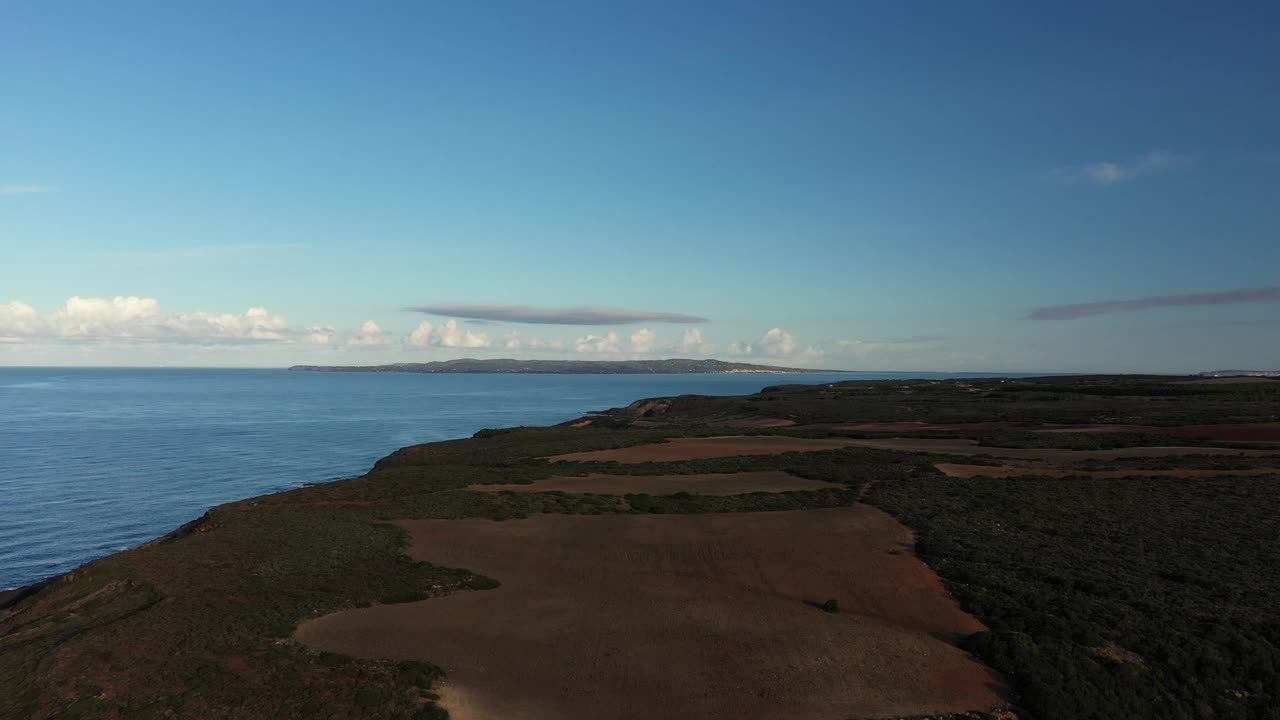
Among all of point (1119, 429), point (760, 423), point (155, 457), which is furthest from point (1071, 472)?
point (155, 457)

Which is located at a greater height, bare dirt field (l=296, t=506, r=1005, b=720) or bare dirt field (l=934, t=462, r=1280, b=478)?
bare dirt field (l=934, t=462, r=1280, b=478)

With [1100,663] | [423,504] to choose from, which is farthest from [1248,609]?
[423,504]

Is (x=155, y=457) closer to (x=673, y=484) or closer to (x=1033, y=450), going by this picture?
(x=673, y=484)

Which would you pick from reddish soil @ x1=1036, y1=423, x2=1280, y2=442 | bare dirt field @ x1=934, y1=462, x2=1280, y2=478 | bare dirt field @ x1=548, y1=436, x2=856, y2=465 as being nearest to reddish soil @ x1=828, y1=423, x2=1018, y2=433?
reddish soil @ x1=1036, y1=423, x2=1280, y2=442

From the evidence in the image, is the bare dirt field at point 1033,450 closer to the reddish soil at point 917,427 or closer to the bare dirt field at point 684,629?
the reddish soil at point 917,427

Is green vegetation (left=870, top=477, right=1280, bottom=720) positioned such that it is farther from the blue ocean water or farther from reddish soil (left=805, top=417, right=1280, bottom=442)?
the blue ocean water

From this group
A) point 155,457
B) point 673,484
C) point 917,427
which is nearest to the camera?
point 673,484
